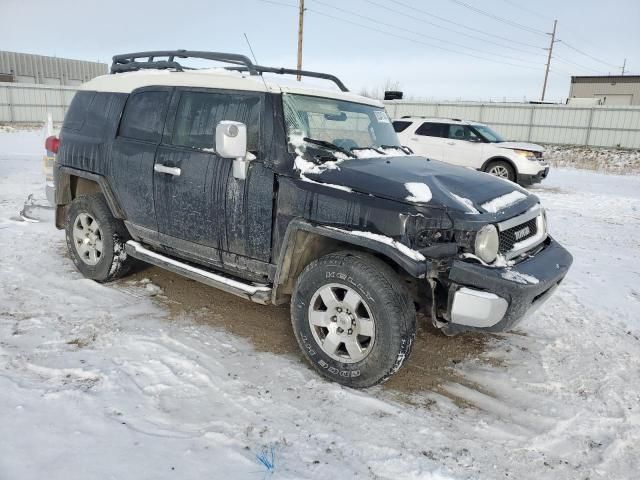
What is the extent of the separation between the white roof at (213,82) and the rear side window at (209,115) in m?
0.08

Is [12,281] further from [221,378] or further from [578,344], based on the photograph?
[578,344]

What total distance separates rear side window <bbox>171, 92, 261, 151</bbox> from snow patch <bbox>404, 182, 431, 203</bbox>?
3.94ft

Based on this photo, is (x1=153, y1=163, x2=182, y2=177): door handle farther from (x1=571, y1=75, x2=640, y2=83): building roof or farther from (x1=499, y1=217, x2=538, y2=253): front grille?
(x1=571, y1=75, x2=640, y2=83): building roof

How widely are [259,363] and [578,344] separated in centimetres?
263

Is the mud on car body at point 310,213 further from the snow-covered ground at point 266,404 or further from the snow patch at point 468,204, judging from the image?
the snow-covered ground at point 266,404

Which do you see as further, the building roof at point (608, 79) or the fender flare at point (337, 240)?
the building roof at point (608, 79)

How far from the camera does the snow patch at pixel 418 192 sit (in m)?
2.97

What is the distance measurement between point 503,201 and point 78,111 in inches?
165

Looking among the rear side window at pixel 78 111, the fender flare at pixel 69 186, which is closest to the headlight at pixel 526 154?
the rear side window at pixel 78 111

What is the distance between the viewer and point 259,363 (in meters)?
3.50

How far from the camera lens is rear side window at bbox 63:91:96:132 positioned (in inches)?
192

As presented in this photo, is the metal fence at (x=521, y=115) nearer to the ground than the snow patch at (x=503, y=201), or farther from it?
farther from it

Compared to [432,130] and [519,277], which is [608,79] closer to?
[432,130]

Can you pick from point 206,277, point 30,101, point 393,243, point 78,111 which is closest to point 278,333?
point 206,277
